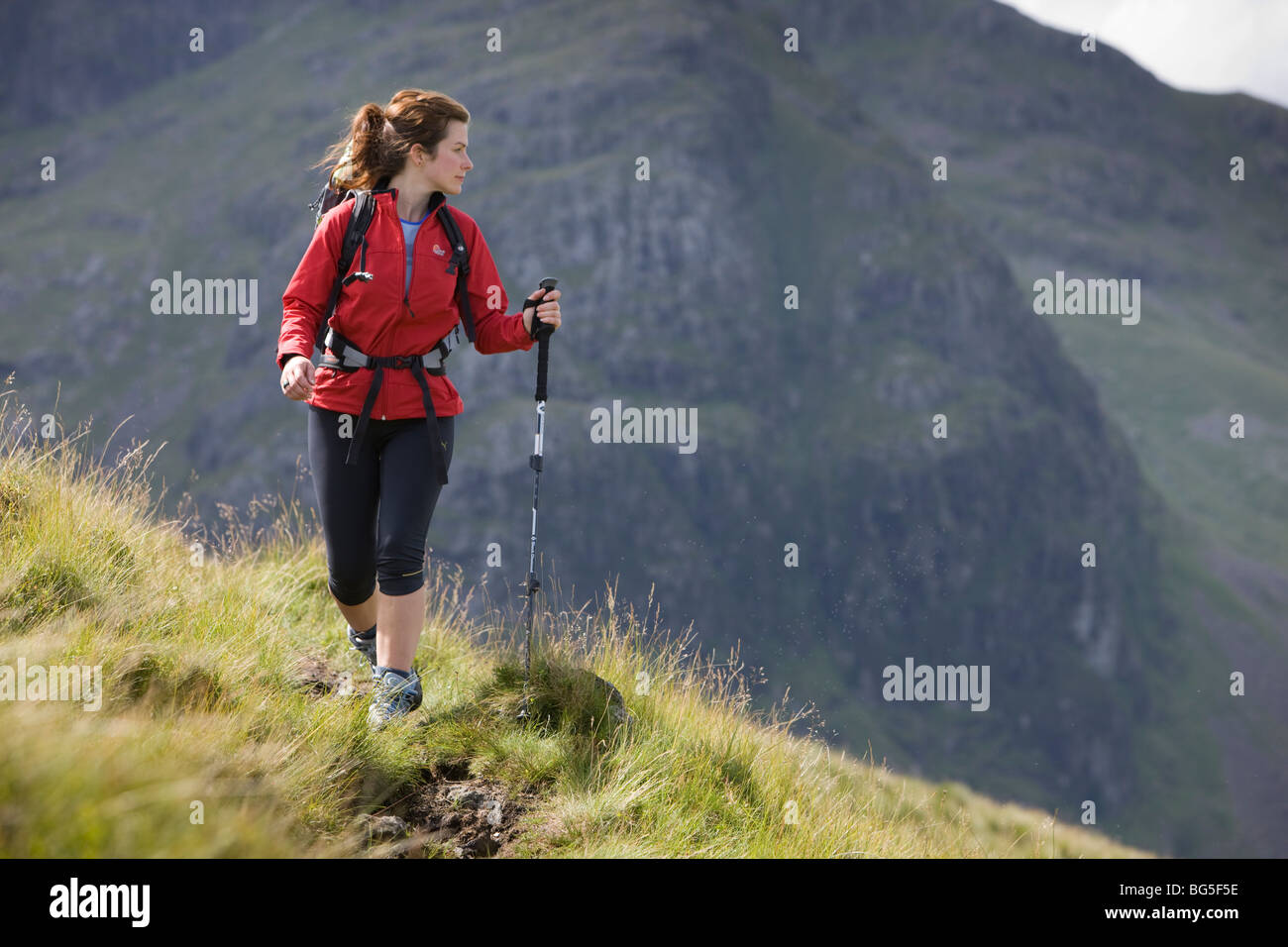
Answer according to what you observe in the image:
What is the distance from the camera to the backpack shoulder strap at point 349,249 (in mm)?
4852

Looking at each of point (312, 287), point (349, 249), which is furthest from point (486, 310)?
point (312, 287)

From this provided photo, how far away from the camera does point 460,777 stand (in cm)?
455

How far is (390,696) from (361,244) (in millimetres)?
2230

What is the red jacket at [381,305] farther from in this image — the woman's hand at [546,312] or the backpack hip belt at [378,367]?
the woman's hand at [546,312]

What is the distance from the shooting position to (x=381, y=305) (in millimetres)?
4867

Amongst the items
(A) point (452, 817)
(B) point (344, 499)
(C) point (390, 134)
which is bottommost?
(A) point (452, 817)

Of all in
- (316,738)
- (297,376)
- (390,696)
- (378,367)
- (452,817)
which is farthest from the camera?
(378,367)

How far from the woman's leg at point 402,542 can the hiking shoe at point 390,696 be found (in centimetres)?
7

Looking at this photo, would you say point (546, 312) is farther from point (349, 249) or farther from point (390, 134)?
point (390, 134)
